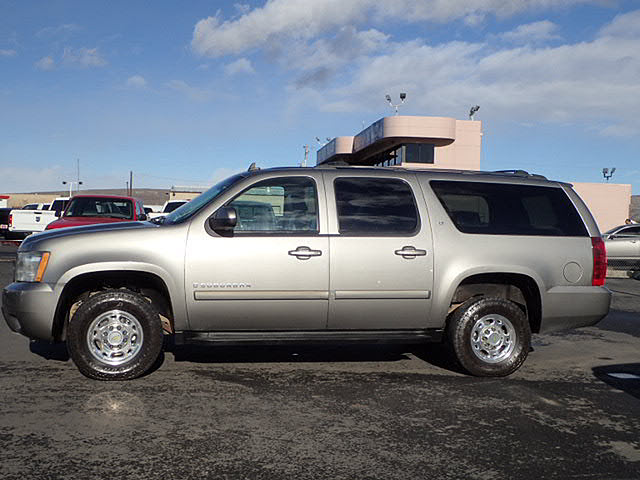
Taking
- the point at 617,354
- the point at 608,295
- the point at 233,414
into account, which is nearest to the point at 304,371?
the point at 233,414

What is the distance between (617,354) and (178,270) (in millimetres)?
5078

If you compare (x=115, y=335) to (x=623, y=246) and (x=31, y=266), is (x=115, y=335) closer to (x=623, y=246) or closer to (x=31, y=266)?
(x=31, y=266)

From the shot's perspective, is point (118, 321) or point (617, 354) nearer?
point (118, 321)

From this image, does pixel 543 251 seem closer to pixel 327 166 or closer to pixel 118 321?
pixel 327 166

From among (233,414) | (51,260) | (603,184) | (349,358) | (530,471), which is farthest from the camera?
(603,184)

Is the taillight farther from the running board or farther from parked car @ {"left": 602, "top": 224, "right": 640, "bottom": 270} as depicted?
parked car @ {"left": 602, "top": 224, "right": 640, "bottom": 270}

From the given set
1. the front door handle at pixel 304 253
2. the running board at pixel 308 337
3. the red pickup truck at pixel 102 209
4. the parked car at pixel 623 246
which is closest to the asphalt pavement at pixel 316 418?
the running board at pixel 308 337

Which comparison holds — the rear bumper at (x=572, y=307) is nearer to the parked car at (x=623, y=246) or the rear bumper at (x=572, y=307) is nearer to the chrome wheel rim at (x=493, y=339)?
the chrome wheel rim at (x=493, y=339)

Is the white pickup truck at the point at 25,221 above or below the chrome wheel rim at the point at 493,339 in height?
above

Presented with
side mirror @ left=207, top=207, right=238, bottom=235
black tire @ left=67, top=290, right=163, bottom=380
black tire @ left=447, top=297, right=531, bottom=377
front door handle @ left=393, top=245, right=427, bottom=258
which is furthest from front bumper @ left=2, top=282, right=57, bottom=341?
black tire @ left=447, top=297, right=531, bottom=377

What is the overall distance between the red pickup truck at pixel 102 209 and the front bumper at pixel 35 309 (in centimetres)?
824

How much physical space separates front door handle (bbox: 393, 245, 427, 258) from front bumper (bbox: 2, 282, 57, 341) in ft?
10.00

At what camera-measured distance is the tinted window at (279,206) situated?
5.76m

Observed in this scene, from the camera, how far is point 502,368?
606 centimetres
